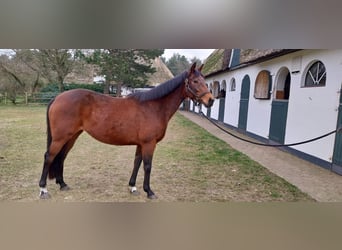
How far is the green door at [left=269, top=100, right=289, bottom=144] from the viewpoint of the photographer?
10.1 feet

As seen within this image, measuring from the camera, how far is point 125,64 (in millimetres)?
2043

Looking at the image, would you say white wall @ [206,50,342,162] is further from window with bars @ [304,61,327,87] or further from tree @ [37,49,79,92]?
tree @ [37,49,79,92]


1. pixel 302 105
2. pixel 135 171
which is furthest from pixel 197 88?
pixel 302 105

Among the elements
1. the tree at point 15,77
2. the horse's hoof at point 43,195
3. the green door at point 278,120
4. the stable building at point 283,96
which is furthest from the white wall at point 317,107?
the tree at point 15,77

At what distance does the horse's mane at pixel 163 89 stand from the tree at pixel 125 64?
17 cm

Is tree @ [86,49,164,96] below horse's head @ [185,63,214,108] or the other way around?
the other way around

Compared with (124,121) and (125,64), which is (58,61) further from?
(124,121)

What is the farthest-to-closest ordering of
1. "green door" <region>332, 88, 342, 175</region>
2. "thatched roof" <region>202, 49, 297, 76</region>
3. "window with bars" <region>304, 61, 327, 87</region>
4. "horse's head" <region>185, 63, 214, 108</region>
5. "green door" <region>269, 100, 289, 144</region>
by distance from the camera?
"green door" <region>269, 100, 289, 144</region>, "window with bars" <region>304, 61, 327, 87</region>, "green door" <region>332, 88, 342, 175</region>, "thatched roof" <region>202, 49, 297, 76</region>, "horse's head" <region>185, 63, 214, 108</region>

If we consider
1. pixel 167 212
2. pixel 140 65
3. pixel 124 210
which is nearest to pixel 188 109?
pixel 140 65

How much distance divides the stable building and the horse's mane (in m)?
0.27

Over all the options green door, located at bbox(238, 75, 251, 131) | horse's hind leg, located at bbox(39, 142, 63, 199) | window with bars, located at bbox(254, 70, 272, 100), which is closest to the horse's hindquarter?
horse's hind leg, located at bbox(39, 142, 63, 199)

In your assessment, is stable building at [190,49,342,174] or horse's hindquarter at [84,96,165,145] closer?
horse's hindquarter at [84,96,165,145]

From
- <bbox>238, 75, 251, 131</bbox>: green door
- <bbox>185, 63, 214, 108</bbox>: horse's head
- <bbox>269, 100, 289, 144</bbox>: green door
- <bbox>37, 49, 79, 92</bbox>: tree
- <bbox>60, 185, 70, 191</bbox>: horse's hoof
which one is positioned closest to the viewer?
<bbox>185, 63, 214, 108</bbox>: horse's head

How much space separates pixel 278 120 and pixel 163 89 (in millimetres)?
2058
